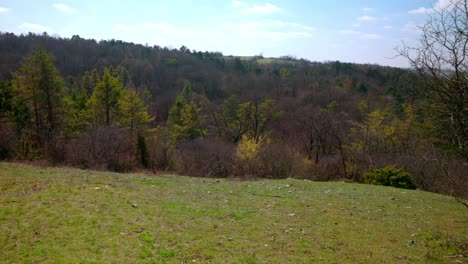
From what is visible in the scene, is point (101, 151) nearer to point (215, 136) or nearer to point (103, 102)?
point (103, 102)

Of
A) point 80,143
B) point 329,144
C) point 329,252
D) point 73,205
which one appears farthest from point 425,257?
point 329,144

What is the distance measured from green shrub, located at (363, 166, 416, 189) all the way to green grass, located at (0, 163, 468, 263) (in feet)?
18.9

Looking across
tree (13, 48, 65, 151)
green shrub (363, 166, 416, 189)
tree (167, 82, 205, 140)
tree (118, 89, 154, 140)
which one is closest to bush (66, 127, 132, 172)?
tree (13, 48, 65, 151)

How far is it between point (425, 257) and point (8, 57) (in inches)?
3072

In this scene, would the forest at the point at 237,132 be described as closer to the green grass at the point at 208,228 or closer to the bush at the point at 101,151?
the bush at the point at 101,151

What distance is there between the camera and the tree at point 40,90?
1159 inches

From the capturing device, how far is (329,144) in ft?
118

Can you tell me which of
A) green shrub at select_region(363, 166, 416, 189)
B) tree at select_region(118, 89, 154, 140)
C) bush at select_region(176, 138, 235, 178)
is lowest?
bush at select_region(176, 138, 235, 178)

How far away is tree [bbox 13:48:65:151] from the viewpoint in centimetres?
2944

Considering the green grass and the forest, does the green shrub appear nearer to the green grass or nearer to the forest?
the forest

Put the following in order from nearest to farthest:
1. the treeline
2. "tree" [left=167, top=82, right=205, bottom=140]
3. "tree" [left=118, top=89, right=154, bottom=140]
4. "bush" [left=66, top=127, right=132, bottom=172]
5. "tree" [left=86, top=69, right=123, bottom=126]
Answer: the treeline
"bush" [left=66, top=127, right=132, bottom=172]
"tree" [left=86, top=69, right=123, bottom=126]
"tree" [left=118, top=89, right=154, bottom=140]
"tree" [left=167, top=82, right=205, bottom=140]

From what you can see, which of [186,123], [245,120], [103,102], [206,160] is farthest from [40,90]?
[245,120]

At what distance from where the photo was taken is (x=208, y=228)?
8.28m

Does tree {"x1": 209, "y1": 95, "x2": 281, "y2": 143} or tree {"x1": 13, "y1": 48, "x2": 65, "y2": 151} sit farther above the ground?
tree {"x1": 13, "y1": 48, "x2": 65, "y2": 151}
